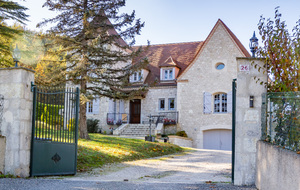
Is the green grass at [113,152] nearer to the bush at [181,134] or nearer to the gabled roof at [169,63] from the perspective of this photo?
the bush at [181,134]

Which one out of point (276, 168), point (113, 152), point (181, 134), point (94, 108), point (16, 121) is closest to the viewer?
point (276, 168)

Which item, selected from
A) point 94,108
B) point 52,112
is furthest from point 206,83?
point 52,112

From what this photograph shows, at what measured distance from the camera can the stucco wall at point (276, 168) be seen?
4.64 meters

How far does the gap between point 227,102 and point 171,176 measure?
46.7ft

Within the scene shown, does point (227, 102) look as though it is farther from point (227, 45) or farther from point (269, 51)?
point (269, 51)

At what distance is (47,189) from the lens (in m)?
6.53

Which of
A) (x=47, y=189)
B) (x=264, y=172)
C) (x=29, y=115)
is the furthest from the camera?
(x=29, y=115)

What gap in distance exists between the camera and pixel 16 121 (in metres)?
7.92

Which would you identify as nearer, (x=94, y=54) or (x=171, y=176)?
(x=171, y=176)

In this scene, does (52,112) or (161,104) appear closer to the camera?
(52,112)

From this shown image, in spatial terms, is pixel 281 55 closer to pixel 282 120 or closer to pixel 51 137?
pixel 282 120

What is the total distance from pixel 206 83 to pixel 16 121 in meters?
17.0

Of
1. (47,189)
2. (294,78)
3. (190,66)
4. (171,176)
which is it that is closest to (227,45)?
(190,66)

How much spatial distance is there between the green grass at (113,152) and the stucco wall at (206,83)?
565 centimetres
